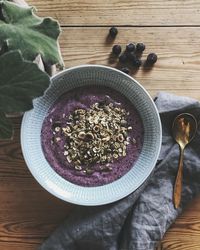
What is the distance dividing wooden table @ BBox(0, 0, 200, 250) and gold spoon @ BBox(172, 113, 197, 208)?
0.07 metres

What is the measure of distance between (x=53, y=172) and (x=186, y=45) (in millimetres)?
415

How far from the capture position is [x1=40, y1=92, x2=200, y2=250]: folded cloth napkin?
115 centimetres

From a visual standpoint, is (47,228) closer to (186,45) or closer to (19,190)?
(19,190)

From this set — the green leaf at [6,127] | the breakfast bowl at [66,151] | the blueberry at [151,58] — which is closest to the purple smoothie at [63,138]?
the breakfast bowl at [66,151]

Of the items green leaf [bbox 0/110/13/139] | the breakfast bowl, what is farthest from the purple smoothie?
green leaf [bbox 0/110/13/139]

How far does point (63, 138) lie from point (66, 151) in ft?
0.09

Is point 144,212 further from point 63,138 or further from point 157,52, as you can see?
point 157,52

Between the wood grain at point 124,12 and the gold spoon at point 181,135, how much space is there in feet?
0.73

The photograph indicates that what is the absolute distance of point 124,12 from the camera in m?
1.21

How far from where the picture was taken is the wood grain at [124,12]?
47.6 inches

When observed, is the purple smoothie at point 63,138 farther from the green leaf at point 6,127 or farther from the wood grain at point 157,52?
the green leaf at point 6,127

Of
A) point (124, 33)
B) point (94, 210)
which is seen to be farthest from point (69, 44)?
point (94, 210)

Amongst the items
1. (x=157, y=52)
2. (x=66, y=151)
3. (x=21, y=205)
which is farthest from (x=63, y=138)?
(x=157, y=52)

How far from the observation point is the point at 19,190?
1.20 m
